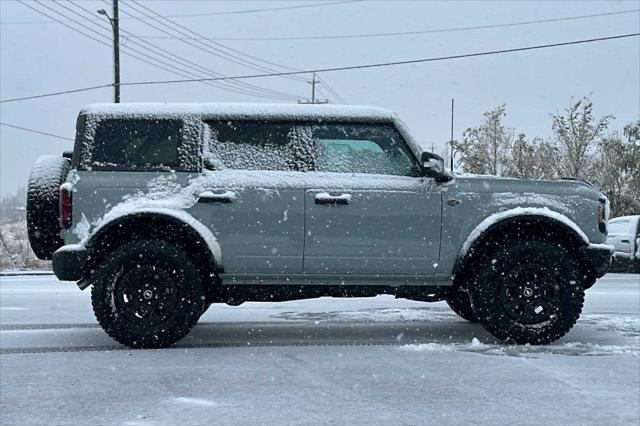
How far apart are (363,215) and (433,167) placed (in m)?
0.71

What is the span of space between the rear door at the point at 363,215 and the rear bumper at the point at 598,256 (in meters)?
1.30

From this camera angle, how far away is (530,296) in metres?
5.91

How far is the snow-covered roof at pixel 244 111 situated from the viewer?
231 inches

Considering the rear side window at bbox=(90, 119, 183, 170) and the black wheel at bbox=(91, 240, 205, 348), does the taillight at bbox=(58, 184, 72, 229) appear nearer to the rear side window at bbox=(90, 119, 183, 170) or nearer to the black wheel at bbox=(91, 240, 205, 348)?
the rear side window at bbox=(90, 119, 183, 170)

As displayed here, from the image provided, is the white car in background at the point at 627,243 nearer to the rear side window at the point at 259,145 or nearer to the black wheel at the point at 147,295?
the rear side window at the point at 259,145

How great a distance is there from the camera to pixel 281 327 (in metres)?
6.92

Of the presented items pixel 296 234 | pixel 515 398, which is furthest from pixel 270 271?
pixel 515 398

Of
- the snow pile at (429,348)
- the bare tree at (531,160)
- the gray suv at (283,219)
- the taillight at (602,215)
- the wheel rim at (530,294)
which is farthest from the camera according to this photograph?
the bare tree at (531,160)

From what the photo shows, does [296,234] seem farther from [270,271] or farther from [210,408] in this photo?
[210,408]

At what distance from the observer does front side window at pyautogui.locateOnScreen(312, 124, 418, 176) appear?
19.5ft

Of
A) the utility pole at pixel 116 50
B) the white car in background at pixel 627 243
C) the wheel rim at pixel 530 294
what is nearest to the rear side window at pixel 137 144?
the wheel rim at pixel 530 294

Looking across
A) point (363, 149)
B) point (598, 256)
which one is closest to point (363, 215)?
point (363, 149)

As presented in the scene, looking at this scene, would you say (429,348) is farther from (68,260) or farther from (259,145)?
(68,260)

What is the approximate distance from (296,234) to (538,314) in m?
2.16
